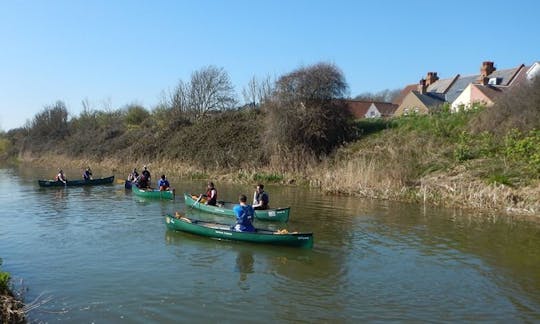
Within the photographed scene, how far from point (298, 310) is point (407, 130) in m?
25.7

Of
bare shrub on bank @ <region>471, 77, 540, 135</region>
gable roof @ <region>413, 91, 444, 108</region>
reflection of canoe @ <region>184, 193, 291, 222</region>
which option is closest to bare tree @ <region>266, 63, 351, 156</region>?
bare shrub on bank @ <region>471, 77, 540, 135</region>

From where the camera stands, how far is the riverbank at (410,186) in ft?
64.7

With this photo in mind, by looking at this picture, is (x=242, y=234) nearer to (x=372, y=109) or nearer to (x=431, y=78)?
(x=372, y=109)

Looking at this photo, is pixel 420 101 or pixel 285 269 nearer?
pixel 285 269

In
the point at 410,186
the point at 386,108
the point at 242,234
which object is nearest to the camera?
the point at 242,234

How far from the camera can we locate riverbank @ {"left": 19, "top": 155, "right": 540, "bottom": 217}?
64.7 feet

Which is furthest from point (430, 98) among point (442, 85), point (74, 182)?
point (74, 182)

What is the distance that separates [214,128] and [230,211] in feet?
84.2

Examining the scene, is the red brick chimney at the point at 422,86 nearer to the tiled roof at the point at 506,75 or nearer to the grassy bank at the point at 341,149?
the tiled roof at the point at 506,75

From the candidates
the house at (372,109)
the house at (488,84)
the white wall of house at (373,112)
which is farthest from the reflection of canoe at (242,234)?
the white wall of house at (373,112)

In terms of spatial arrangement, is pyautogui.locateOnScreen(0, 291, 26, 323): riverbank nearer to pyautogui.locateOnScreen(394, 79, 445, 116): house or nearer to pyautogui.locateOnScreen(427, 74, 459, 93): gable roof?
pyautogui.locateOnScreen(394, 79, 445, 116): house

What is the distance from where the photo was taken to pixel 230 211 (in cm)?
1867

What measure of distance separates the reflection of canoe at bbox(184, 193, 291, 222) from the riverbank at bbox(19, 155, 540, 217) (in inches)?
295

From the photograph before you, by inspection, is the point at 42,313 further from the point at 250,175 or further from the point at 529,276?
the point at 250,175
